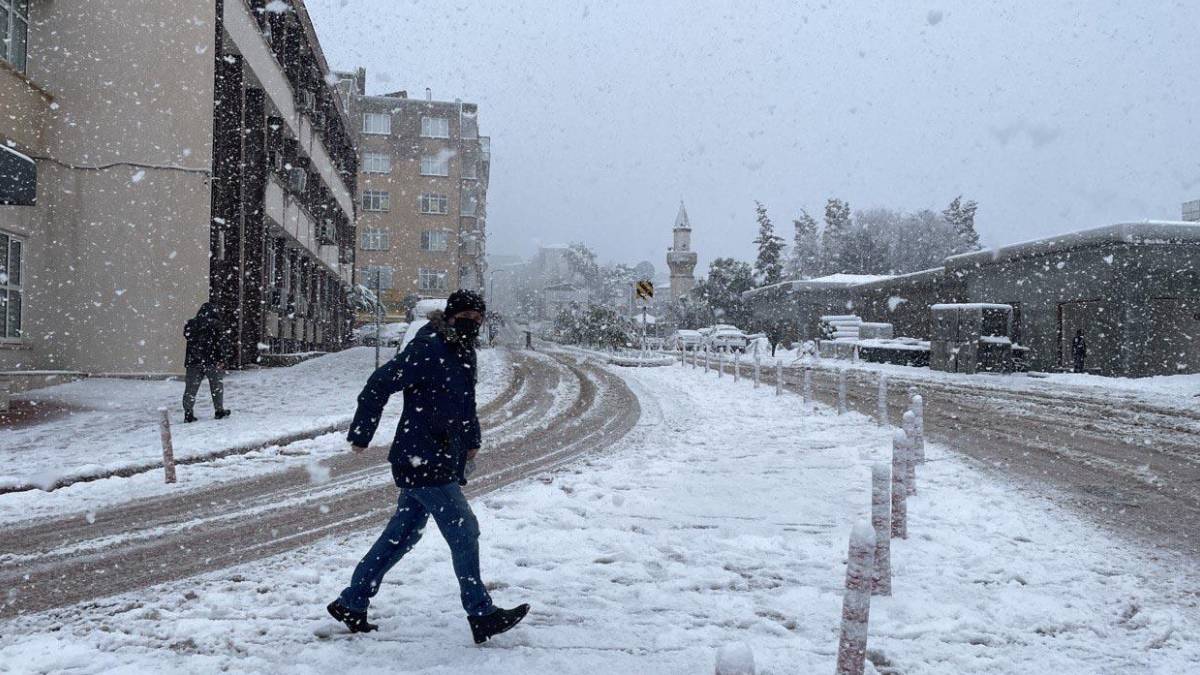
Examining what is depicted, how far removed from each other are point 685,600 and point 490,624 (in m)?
1.35

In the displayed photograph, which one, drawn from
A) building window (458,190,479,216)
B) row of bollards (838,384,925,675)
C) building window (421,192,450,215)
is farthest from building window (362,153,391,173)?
row of bollards (838,384,925,675)

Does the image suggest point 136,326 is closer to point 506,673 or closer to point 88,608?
point 88,608

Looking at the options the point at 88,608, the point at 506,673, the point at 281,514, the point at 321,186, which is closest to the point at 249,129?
the point at 321,186

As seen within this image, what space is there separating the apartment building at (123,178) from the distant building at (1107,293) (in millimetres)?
24899

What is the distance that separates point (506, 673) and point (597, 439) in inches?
329

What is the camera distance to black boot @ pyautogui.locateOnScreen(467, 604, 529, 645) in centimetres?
423

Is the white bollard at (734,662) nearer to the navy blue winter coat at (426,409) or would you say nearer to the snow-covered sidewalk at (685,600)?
the snow-covered sidewalk at (685,600)

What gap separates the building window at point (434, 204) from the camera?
6419 centimetres

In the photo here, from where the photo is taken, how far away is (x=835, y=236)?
7975 centimetres

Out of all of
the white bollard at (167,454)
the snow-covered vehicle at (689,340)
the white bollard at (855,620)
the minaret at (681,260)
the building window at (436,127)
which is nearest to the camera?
the white bollard at (855,620)

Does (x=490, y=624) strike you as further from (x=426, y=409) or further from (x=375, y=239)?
(x=375, y=239)

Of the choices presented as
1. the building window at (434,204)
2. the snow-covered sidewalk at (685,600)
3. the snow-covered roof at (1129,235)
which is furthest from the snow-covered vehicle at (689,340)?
the snow-covered sidewalk at (685,600)

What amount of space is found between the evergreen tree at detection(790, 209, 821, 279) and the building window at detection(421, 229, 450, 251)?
3762 centimetres

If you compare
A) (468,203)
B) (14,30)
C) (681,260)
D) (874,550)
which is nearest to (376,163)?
(468,203)
